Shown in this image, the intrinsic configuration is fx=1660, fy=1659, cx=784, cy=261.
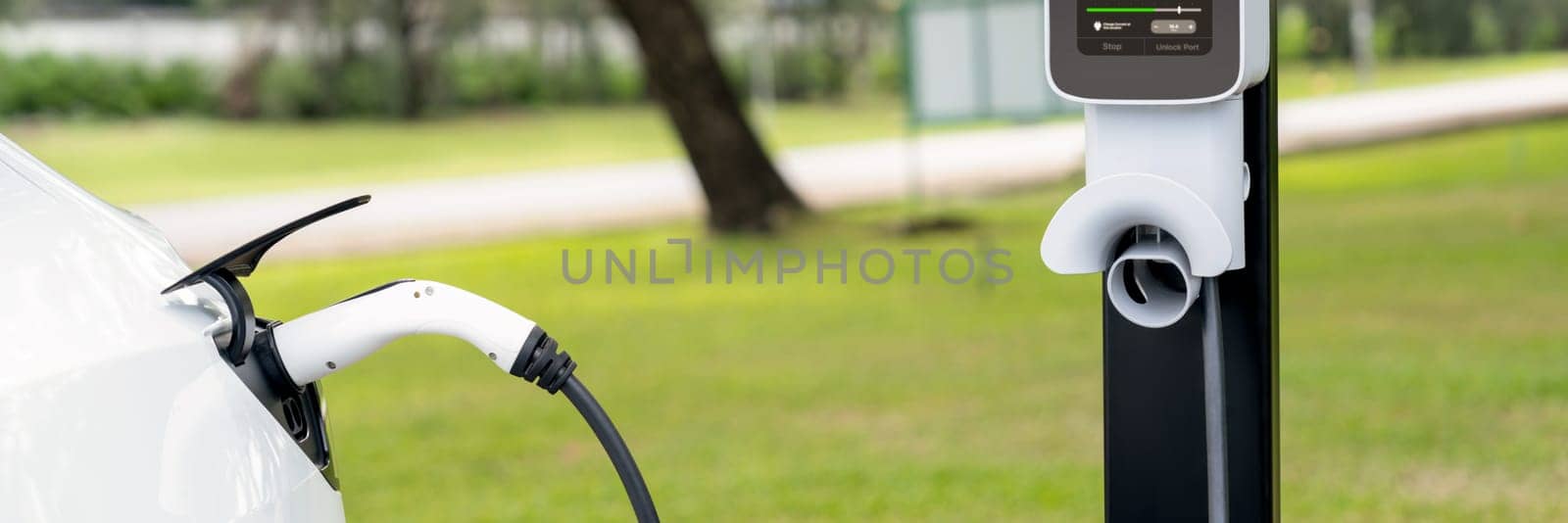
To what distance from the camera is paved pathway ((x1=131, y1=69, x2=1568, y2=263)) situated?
32.3 ft

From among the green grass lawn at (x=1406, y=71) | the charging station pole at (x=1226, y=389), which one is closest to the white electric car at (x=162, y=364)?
the charging station pole at (x=1226, y=389)

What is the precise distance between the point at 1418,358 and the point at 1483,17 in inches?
280

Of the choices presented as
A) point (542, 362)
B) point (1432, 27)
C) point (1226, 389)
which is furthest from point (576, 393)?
point (1432, 27)

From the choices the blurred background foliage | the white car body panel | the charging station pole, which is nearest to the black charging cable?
the white car body panel

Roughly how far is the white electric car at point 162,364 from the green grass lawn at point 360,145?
507 inches

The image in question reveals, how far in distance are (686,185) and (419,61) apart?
6.11m

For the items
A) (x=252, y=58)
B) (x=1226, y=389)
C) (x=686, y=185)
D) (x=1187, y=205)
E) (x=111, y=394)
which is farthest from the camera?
(x=252, y=58)

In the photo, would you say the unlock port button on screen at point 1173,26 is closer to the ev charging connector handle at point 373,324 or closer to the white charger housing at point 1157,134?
the white charger housing at point 1157,134

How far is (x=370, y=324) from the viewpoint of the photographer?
0.92m

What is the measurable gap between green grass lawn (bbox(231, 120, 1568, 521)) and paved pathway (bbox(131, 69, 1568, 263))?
6.36 ft

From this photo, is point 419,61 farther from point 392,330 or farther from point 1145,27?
point 392,330

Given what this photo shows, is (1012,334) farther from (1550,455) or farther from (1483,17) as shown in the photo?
(1483,17)

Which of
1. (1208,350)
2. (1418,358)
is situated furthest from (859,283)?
(1208,350)

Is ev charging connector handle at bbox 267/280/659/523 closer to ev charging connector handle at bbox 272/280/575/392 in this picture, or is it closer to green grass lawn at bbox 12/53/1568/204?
ev charging connector handle at bbox 272/280/575/392
